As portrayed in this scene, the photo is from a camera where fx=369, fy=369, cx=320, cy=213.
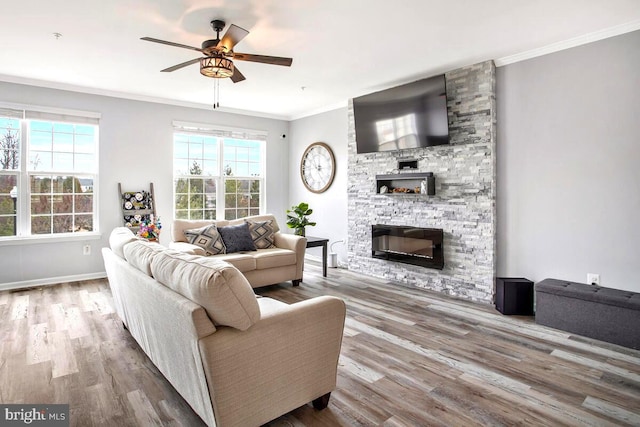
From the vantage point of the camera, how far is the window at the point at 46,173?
4699 millimetres

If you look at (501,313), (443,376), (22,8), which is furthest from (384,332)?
(22,8)

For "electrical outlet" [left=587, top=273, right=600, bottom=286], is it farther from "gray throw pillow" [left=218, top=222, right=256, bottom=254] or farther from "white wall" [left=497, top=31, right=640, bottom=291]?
"gray throw pillow" [left=218, top=222, right=256, bottom=254]

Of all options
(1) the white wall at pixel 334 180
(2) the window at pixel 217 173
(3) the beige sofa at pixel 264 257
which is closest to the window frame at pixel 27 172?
(2) the window at pixel 217 173

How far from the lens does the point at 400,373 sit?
254cm

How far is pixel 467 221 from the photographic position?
4.29 meters

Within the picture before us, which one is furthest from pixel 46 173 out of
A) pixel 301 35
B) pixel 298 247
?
pixel 301 35

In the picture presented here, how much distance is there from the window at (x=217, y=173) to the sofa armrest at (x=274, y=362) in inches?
184

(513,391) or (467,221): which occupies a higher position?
(467,221)

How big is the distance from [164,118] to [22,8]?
2.88 m

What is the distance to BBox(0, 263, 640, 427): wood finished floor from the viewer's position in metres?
2.06

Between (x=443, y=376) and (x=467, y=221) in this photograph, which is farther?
(x=467, y=221)

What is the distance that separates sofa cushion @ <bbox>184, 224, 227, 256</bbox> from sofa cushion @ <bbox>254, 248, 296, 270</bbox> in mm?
480

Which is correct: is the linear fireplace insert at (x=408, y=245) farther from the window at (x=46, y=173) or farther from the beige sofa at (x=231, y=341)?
the window at (x=46, y=173)

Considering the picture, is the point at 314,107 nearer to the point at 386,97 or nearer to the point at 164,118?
the point at 386,97
